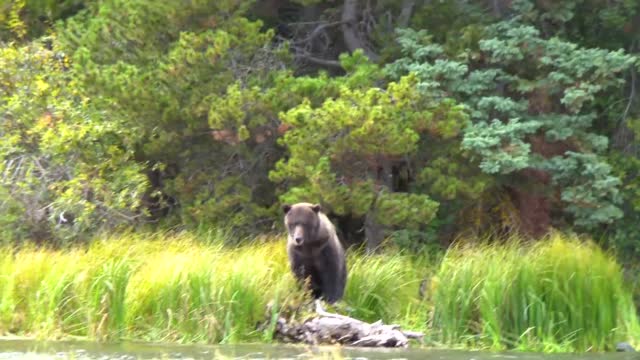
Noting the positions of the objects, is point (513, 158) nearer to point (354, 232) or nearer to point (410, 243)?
point (410, 243)

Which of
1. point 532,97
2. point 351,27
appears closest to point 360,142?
point 532,97

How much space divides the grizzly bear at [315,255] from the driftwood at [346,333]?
139 centimetres

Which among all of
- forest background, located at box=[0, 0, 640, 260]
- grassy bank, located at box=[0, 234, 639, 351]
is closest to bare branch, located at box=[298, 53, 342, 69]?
forest background, located at box=[0, 0, 640, 260]

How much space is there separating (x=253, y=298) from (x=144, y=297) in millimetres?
1040

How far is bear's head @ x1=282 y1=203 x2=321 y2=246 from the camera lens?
40.5ft

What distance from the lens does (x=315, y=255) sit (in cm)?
1246

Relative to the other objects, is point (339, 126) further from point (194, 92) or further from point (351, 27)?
point (351, 27)

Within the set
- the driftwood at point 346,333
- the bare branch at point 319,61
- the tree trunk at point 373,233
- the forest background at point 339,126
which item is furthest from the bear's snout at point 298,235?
the bare branch at point 319,61

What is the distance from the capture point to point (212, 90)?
16203 mm

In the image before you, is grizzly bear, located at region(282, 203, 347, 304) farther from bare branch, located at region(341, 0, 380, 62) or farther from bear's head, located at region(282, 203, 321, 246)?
bare branch, located at region(341, 0, 380, 62)

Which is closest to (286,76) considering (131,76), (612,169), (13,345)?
(131,76)

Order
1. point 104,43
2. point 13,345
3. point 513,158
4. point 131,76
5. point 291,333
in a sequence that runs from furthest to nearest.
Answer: point 104,43 < point 131,76 < point 513,158 < point 291,333 < point 13,345

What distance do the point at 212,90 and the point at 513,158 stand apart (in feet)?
13.8

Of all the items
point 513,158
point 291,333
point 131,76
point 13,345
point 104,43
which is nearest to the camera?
point 13,345
